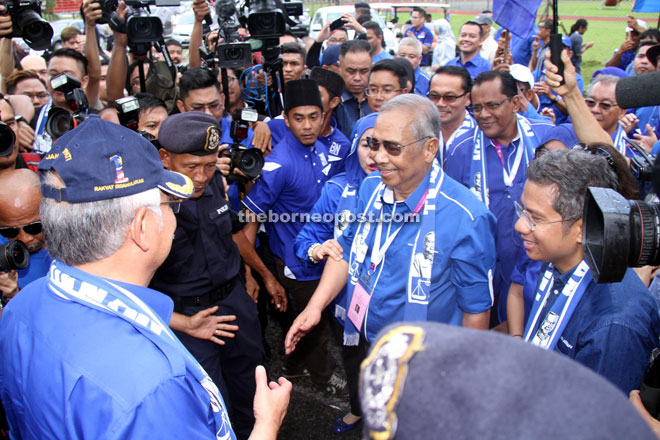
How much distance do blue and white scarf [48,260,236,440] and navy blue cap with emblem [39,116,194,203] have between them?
0.79 feet

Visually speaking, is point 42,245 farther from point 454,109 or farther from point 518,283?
point 454,109

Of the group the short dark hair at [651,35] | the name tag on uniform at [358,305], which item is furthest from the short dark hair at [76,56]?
the short dark hair at [651,35]

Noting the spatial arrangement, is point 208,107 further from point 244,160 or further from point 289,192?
point 289,192

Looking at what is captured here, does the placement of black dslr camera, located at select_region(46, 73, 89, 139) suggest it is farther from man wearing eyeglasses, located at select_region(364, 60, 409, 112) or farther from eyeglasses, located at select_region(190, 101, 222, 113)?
man wearing eyeglasses, located at select_region(364, 60, 409, 112)

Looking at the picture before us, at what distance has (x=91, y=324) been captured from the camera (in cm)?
134

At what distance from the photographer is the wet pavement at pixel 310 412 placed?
11.4 feet

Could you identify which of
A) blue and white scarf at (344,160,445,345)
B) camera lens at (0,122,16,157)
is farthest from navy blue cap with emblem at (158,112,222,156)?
blue and white scarf at (344,160,445,345)

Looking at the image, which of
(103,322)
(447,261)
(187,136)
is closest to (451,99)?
(447,261)

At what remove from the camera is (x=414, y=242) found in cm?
245

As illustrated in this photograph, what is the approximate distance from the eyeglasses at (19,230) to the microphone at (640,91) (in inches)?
107

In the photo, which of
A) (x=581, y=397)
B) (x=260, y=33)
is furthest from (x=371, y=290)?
(x=260, y=33)

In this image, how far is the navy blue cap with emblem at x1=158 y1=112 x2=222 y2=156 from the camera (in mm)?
2738

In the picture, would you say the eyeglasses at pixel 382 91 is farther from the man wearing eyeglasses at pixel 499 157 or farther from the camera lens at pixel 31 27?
the camera lens at pixel 31 27

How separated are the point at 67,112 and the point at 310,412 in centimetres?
291
